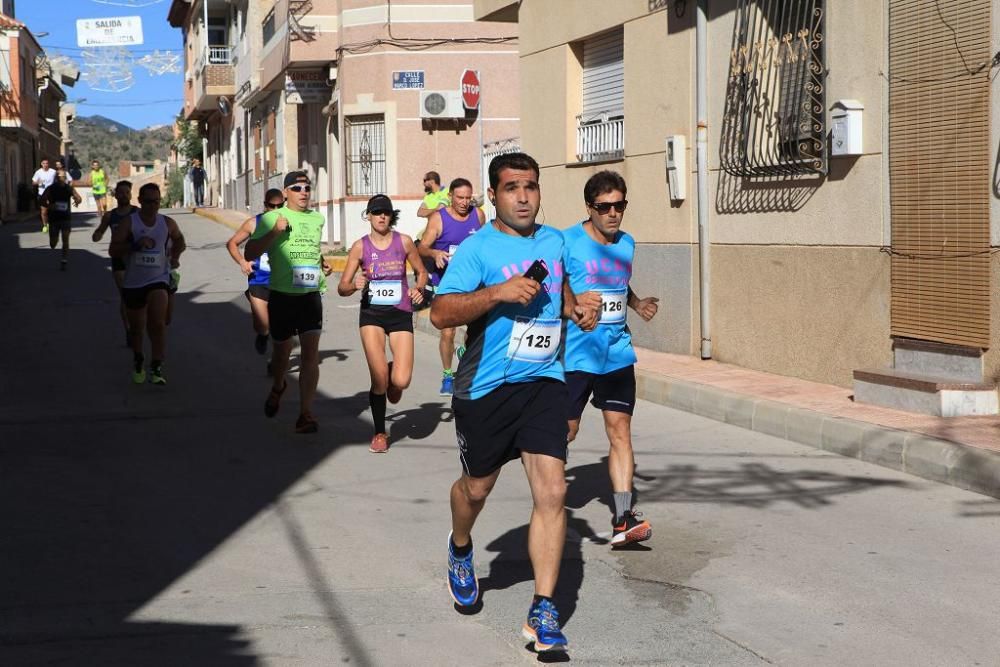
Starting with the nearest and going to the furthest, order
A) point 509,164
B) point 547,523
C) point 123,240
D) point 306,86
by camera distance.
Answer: point 547,523 < point 509,164 < point 123,240 < point 306,86

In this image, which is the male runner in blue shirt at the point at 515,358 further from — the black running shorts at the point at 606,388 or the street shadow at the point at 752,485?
the street shadow at the point at 752,485

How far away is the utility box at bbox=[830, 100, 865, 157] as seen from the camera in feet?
36.3

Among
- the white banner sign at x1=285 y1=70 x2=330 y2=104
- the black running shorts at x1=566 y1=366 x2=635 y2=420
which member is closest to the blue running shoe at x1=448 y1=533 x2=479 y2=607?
the black running shorts at x1=566 y1=366 x2=635 y2=420

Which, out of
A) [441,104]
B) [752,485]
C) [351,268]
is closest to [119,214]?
[351,268]

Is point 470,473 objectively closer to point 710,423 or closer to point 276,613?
point 276,613

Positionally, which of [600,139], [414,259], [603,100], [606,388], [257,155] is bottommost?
[606,388]

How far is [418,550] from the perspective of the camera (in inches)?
265

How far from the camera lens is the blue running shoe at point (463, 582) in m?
5.59

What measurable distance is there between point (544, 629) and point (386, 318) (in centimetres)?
505

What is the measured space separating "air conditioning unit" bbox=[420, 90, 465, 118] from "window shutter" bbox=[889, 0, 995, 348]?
55.8ft

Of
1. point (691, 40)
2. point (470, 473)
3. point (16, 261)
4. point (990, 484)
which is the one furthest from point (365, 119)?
point (470, 473)

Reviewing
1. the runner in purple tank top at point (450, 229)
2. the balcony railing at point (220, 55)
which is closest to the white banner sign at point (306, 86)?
the balcony railing at point (220, 55)

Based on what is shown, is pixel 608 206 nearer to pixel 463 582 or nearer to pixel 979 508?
pixel 463 582

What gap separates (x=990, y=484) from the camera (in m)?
7.99
